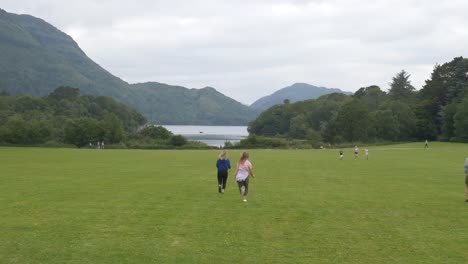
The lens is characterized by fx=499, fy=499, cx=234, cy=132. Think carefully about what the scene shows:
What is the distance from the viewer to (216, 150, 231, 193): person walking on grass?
2236 cm

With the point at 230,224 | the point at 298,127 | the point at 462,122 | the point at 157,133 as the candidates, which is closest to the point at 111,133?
the point at 157,133

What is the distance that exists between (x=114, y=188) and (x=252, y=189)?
681cm

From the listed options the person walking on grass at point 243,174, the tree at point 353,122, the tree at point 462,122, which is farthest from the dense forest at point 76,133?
the person walking on grass at point 243,174

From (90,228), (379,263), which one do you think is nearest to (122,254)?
(90,228)

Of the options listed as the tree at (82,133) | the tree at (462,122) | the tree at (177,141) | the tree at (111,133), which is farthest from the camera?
the tree at (111,133)

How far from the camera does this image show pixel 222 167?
22547mm

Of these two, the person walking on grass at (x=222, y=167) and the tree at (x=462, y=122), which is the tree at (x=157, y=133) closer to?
the tree at (x=462, y=122)

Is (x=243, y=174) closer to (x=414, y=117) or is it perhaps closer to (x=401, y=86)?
(x=414, y=117)

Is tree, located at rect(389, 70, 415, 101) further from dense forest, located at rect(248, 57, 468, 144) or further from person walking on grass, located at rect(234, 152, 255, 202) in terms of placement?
person walking on grass, located at rect(234, 152, 255, 202)

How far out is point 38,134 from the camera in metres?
110

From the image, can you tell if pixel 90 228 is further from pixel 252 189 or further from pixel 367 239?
pixel 252 189

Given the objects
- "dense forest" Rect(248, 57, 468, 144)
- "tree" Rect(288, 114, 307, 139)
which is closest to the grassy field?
"dense forest" Rect(248, 57, 468, 144)

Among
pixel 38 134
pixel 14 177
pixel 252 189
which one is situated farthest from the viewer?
pixel 38 134

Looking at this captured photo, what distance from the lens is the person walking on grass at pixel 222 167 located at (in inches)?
880
